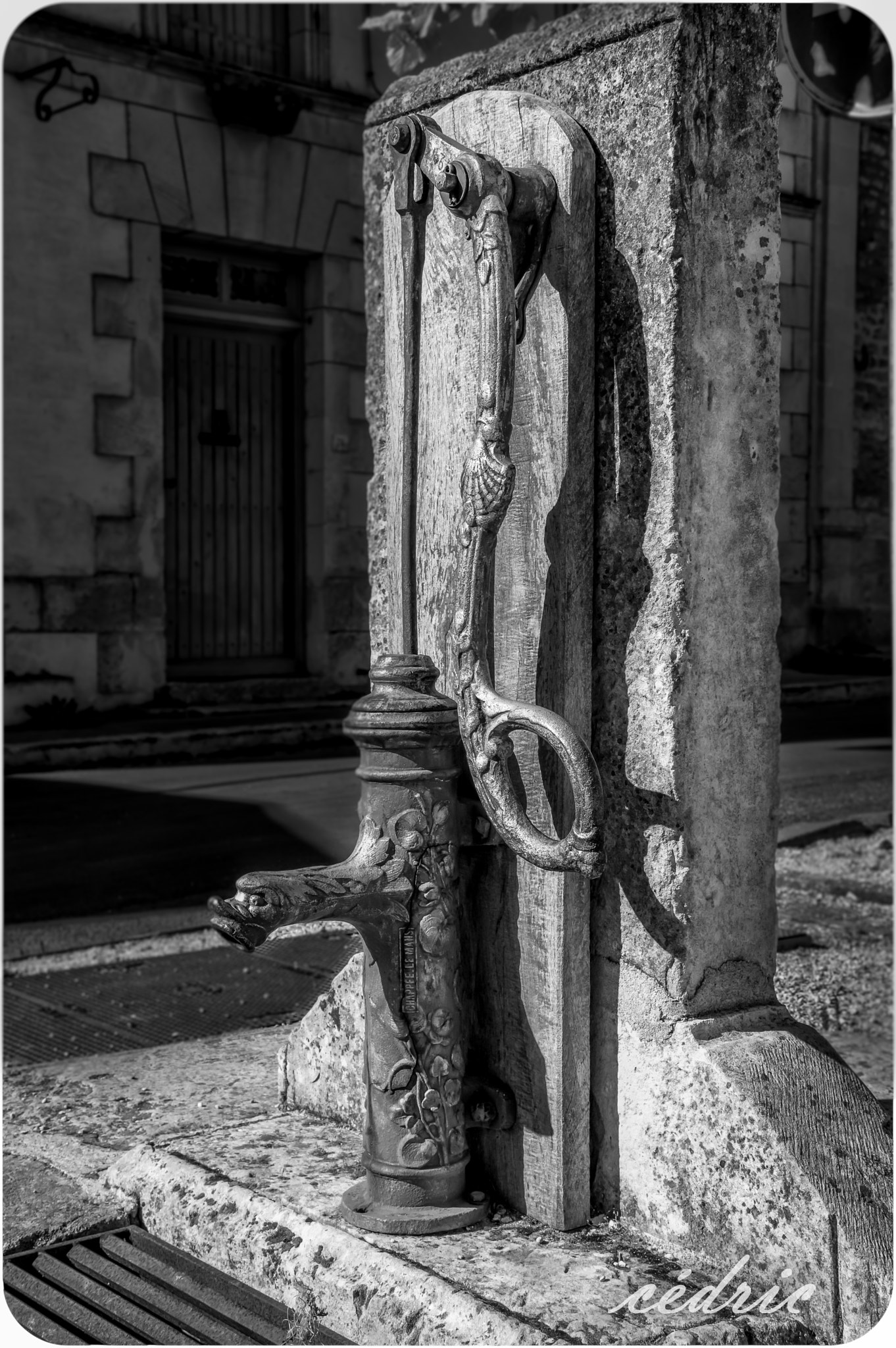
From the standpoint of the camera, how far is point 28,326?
9852 millimetres

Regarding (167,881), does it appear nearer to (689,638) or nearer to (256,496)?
(689,638)

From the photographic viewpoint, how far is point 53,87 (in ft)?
32.7

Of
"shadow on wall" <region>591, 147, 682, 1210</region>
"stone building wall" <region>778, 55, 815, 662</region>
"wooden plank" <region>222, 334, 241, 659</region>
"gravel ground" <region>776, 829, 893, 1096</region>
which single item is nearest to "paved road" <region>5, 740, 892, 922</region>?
"gravel ground" <region>776, 829, 893, 1096</region>

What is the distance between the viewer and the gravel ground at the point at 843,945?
3078 mm

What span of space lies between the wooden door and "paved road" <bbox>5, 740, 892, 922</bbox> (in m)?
3.05

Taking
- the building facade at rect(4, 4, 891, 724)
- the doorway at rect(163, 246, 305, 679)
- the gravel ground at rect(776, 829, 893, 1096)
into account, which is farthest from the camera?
the doorway at rect(163, 246, 305, 679)

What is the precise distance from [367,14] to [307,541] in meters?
4.59

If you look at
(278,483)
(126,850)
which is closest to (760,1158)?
(126,850)

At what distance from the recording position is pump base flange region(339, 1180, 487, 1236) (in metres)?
1.88

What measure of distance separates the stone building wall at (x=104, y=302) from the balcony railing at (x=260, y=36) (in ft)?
1.11

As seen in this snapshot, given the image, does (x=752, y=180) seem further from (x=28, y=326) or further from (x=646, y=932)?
(x=28, y=326)

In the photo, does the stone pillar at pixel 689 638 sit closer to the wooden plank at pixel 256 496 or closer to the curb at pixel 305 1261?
the curb at pixel 305 1261

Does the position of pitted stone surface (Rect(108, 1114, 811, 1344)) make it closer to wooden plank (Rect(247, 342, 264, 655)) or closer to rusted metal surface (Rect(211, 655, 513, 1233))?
rusted metal surface (Rect(211, 655, 513, 1233))

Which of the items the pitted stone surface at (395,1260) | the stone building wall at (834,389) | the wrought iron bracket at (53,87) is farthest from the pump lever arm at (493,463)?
the stone building wall at (834,389)
